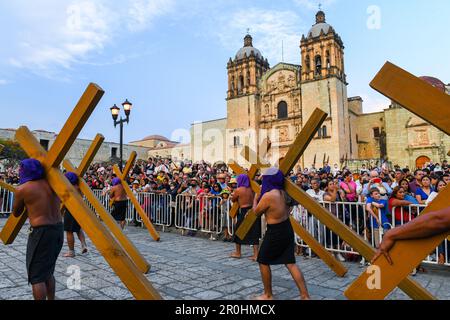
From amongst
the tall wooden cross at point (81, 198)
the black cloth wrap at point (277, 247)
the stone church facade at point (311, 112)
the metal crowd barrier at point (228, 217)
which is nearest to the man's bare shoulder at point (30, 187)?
the tall wooden cross at point (81, 198)

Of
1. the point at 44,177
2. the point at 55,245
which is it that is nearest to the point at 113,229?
the point at 55,245

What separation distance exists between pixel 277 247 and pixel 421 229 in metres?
2.44

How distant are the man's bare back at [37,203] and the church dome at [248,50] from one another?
149ft

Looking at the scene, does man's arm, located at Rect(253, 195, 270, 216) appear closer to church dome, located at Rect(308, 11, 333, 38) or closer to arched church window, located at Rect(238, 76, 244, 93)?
Result: church dome, located at Rect(308, 11, 333, 38)

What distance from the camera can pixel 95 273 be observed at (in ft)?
16.5

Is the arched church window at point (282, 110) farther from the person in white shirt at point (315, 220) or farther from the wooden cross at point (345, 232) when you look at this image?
the wooden cross at point (345, 232)

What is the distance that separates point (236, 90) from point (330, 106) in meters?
13.8

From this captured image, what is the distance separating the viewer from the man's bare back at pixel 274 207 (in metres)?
3.88

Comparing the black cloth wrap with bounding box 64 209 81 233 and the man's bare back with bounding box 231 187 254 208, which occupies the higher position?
the man's bare back with bounding box 231 187 254 208

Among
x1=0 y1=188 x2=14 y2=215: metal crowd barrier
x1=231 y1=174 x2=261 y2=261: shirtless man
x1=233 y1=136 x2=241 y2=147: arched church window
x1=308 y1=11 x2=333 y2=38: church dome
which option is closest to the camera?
x1=231 y1=174 x2=261 y2=261: shirtless man

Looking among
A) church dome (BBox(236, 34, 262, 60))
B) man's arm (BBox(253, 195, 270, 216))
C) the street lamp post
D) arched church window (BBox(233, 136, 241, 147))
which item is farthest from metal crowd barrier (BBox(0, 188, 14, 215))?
church dome (BBox(236, 34, 262, 60))

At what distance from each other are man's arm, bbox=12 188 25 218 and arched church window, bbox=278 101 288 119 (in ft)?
133

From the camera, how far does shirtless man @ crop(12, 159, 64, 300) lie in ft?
10.1

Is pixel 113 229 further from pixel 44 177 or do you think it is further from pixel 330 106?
pixel 330 106
